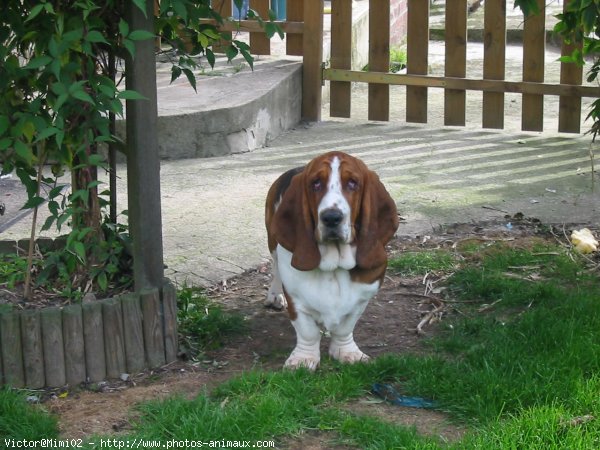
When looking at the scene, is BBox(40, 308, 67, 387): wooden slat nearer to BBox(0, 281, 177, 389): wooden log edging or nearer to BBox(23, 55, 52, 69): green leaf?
BBox(0, 281, 177, 389): wooden log edging

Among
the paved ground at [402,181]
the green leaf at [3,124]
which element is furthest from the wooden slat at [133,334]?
the paved ground at [402,181]

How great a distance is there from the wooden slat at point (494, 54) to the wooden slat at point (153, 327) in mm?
5271

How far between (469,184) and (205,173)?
78.0 inches

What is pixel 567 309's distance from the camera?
5.20 m

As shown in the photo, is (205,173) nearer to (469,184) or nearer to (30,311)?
(469,184)

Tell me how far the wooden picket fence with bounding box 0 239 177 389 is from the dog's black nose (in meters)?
0.84

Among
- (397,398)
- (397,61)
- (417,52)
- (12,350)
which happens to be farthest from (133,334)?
(397,61)

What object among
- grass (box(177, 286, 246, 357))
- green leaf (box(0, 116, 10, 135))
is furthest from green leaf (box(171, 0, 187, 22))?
grass (box(177, 286, 246, 357))

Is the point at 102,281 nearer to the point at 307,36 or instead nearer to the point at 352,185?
the point at 352,185

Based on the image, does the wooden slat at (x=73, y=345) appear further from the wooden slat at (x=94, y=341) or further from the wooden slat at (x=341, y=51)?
the wooden slat at (x=341, y=51)

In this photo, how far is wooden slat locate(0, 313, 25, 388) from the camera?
177 inches

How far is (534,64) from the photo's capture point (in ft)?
30.1

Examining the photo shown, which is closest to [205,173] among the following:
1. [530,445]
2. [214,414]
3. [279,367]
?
[279,367]

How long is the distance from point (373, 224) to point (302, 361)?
2.29 feet
